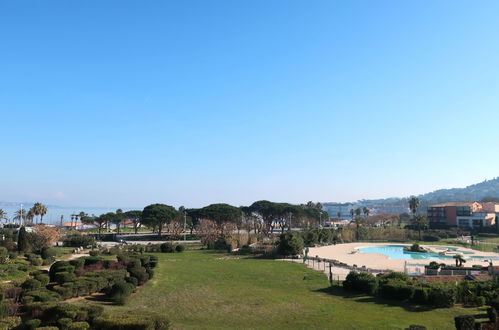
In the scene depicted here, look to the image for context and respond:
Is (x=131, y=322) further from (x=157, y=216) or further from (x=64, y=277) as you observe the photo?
(x=157, y=216)

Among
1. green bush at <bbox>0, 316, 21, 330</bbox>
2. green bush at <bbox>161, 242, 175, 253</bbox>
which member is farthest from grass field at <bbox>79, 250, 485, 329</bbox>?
green bush at <bbox>161, 242, 175, 253</bbox>

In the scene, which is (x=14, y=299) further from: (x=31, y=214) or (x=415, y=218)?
(x=31, y=214)

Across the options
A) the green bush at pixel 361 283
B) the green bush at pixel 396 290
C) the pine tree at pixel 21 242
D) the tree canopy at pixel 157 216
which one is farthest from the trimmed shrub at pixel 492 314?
the tree canopy at pixel 157 216

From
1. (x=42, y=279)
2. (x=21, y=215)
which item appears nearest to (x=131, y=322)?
(x=42, y=279)

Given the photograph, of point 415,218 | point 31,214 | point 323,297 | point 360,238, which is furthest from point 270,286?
point 31,214

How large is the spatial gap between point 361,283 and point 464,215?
91689mm

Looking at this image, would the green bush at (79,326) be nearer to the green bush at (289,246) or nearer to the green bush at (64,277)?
the green bush at (64,277)

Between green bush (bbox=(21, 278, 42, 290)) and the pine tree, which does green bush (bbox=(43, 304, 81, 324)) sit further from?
the pine tree

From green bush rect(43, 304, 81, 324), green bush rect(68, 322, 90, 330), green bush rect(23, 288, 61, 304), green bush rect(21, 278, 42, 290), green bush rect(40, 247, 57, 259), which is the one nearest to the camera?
green bush rect(68, 322, 90, 330)

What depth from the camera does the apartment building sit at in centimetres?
9962

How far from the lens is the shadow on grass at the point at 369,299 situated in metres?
23.5

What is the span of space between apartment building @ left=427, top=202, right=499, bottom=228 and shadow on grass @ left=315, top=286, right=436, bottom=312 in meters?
85.1

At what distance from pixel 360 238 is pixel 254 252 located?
3765 centimetres

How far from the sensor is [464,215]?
104 m
